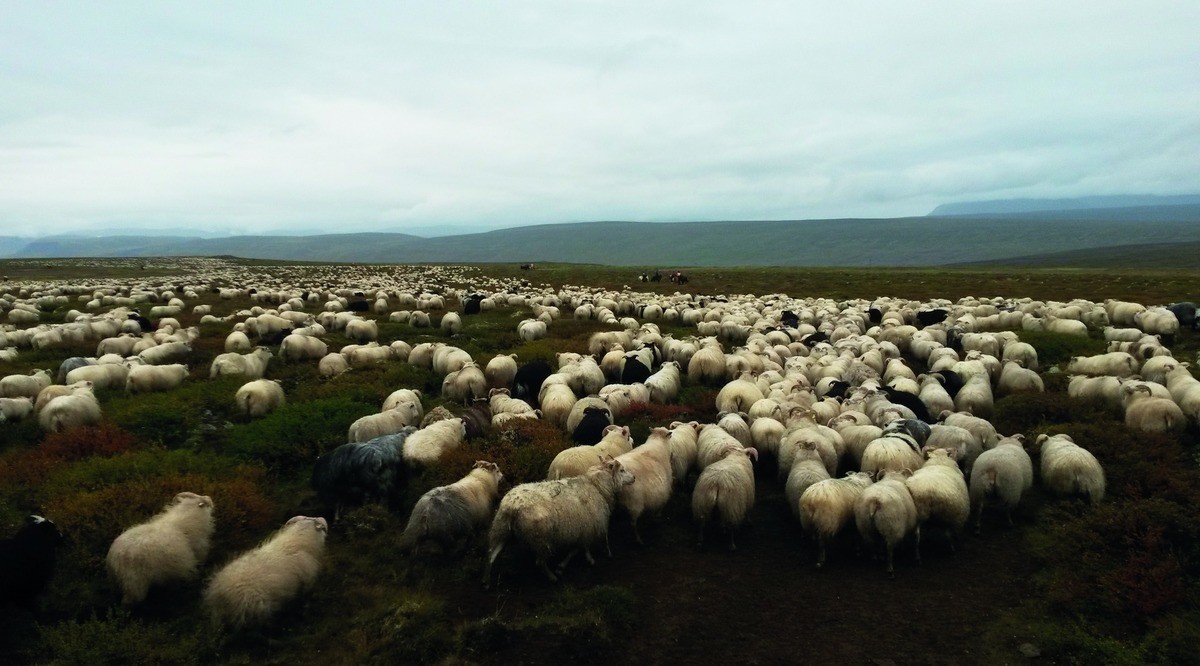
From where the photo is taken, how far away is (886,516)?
7.68m

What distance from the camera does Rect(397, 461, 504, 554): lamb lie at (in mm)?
7891

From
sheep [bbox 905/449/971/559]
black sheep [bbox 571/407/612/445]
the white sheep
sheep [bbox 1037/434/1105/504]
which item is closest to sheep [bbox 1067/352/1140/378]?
sheep [bbox 1037/434/1105/504]

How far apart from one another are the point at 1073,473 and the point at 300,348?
20266 millimetres

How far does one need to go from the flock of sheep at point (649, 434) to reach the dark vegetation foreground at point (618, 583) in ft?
1.21

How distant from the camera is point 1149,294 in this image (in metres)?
39.0

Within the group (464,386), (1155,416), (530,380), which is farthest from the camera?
(530,380)

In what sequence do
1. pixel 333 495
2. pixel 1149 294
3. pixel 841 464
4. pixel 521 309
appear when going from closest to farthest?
pixel 333 495 → pixel 841 464 → pixel 521 309 → pixel 1149 294

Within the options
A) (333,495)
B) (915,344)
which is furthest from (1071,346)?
(333,495)

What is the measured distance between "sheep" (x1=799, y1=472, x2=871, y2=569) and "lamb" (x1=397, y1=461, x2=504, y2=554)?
461cm

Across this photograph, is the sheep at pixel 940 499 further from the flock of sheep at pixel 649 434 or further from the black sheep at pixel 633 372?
the black sheep at pixel 633 372

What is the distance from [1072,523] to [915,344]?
40.7 ft

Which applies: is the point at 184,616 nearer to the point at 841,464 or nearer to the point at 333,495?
the point at 333,495

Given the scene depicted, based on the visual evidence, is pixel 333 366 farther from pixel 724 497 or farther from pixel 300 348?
pixel 724 497

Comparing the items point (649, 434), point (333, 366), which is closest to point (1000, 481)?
point (649, 434)
